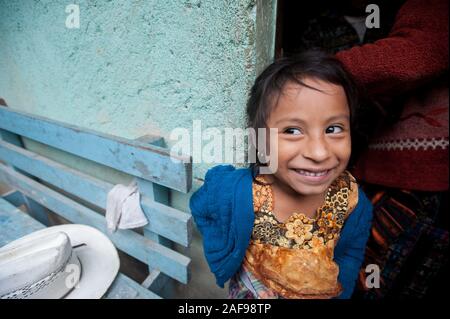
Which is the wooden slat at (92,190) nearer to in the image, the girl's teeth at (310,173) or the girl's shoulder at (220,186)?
the girl's shoulder at (220,186)

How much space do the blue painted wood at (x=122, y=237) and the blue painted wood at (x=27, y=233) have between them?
0.16 meters

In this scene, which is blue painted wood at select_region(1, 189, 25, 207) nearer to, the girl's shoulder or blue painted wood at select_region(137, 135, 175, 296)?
blue painted wood at select_region(137, 135, 175, 296)

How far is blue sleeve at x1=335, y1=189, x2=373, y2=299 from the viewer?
3.31ft

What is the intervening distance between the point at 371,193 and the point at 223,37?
1191 millimetres

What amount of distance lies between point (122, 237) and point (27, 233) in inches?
24.3

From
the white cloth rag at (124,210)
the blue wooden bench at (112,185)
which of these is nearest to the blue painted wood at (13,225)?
the blue wooden bench at (112,185)

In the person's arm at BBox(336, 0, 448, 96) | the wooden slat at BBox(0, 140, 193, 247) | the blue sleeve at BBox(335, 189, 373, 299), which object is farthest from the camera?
the wooden slat at BBox(0, 140, 193, 247)

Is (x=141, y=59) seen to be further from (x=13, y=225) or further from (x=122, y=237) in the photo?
(x=13, y=225)

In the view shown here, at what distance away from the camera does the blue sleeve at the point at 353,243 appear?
1.01 m

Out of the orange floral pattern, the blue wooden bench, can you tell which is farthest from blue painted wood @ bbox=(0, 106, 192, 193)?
the orange floral pattern

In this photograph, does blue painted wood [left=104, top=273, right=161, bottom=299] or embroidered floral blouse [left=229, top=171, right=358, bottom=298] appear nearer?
embroidered floral blouse [left=229, top=171, right=358, bottom=298]

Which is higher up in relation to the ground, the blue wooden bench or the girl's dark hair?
the girl's dark hair

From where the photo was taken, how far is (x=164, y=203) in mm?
1324

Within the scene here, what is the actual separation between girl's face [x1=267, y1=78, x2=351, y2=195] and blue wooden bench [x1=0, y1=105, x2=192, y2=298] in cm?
42
